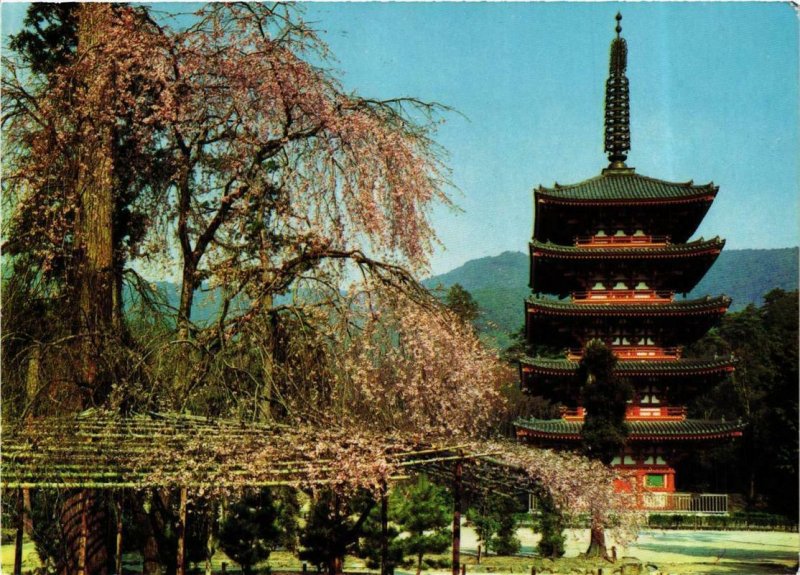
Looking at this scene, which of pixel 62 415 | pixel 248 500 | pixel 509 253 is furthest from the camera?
pixel 509 253

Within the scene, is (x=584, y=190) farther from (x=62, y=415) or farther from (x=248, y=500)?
(x=62, y=415)

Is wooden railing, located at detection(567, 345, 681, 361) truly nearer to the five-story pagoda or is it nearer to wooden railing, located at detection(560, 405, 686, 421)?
the five-story pagoda

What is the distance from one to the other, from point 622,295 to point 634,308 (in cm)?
85

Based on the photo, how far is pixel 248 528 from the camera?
11930 millimetres

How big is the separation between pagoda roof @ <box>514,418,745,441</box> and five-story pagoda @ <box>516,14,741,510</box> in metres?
0.03

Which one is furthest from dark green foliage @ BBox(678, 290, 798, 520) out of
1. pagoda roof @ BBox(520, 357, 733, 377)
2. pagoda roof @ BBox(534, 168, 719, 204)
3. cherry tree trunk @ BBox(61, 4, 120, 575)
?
cherry tree trunk @ BBox(61, 4, 120, 575)

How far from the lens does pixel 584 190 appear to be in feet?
79.0

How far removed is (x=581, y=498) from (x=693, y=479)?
91.0ft

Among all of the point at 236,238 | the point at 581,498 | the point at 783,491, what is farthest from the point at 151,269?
the point at 783,491

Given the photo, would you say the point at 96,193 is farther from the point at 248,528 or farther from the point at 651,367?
the point at 651,367

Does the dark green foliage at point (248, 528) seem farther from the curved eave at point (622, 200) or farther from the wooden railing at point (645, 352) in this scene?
the wooden railing at point (645, 352)

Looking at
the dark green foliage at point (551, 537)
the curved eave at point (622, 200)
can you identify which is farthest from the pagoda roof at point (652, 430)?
the curved eave at point (622, 200)

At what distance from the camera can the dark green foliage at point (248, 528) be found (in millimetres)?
11852

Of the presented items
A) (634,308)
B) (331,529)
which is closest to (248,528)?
(331,529)
